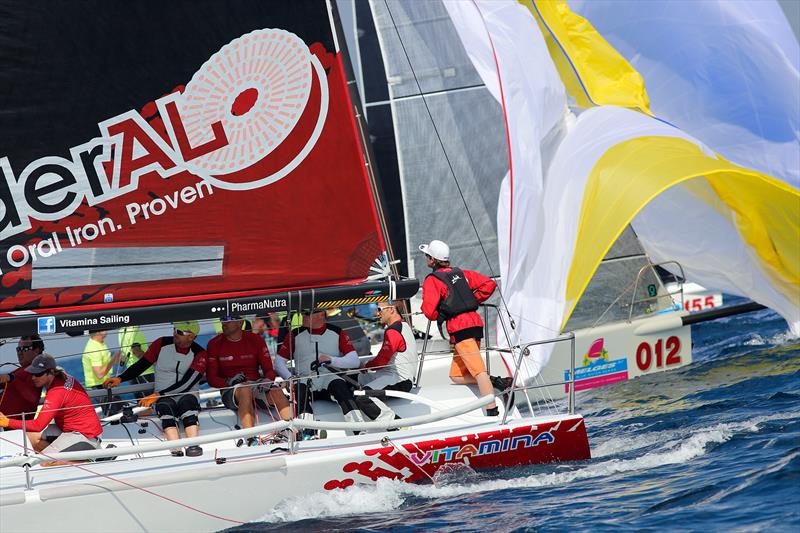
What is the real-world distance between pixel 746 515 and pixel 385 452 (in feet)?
6.50

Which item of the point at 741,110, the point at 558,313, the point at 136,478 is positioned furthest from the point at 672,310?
the point at 136,478

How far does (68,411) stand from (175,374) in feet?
2.84

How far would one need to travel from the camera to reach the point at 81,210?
6.31 m

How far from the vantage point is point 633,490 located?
18.8 feet

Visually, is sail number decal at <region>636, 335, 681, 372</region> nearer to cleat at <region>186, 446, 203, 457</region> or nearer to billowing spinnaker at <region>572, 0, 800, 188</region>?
billowing spinnaker at <region>572, 0, 800, 188</region>

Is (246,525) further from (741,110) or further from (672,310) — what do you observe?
(741,110)

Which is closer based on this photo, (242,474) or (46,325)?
(242,474)

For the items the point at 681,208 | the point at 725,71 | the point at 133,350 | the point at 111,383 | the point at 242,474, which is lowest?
the point at 242,474

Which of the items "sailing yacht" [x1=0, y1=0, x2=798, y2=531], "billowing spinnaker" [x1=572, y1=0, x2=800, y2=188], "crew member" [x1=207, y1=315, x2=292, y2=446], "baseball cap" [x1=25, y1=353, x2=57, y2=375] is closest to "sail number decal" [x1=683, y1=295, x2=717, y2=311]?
"billowing spinnaker" [x1=572, y1=0, x2=800, y2=188]

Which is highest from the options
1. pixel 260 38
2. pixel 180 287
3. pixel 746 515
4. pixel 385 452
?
pixel 260 38

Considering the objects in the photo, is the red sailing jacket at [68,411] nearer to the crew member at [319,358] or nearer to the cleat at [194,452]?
the cleat at [194,452]

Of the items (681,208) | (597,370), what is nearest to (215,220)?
(597,370)

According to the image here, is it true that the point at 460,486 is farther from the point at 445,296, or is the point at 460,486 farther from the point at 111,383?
the point at 111,383

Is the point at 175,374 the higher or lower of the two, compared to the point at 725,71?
lower
